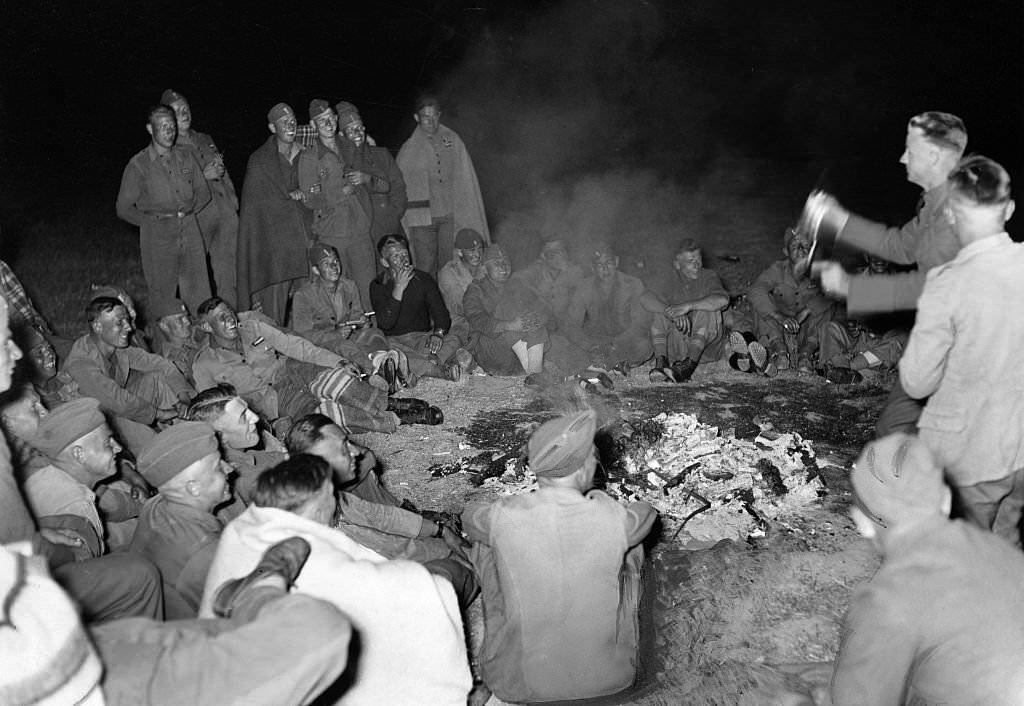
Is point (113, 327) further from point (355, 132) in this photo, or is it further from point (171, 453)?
point (355, 132)

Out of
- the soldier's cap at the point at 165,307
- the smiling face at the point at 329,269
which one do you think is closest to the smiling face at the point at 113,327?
the soldier's cap at the point at 165,307

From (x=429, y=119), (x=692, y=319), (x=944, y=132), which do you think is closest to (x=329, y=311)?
(x=429, y=119)

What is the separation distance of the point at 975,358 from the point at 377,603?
225 cm

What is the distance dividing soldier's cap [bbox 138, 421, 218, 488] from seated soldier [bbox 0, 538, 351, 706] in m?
1.62

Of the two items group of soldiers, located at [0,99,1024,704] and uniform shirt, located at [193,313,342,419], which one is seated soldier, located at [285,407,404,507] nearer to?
group of soldiers, located at [0,99,1024,704]

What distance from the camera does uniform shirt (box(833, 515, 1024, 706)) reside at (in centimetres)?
210

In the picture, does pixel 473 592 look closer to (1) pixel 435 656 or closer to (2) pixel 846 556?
(1) pixel 435 656

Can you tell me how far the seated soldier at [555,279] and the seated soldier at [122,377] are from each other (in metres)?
3.32

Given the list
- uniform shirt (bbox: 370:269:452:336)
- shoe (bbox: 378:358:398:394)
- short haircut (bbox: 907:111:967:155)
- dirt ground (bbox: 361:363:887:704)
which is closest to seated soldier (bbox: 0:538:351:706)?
dirt ground (bbox: 361:363:887:704)

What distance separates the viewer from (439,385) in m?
7.45

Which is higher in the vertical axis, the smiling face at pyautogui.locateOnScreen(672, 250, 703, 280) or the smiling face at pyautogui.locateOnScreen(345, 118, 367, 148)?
the smiling face at pyautogui.locateOnScreen(345, 118, 367, 148)

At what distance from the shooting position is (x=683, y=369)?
7629mm

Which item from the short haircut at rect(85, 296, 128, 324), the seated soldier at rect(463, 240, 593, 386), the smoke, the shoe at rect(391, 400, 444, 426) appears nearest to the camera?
the short haircut at rect(85, 296, 128, 324)

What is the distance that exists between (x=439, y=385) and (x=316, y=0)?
12.3 metres
